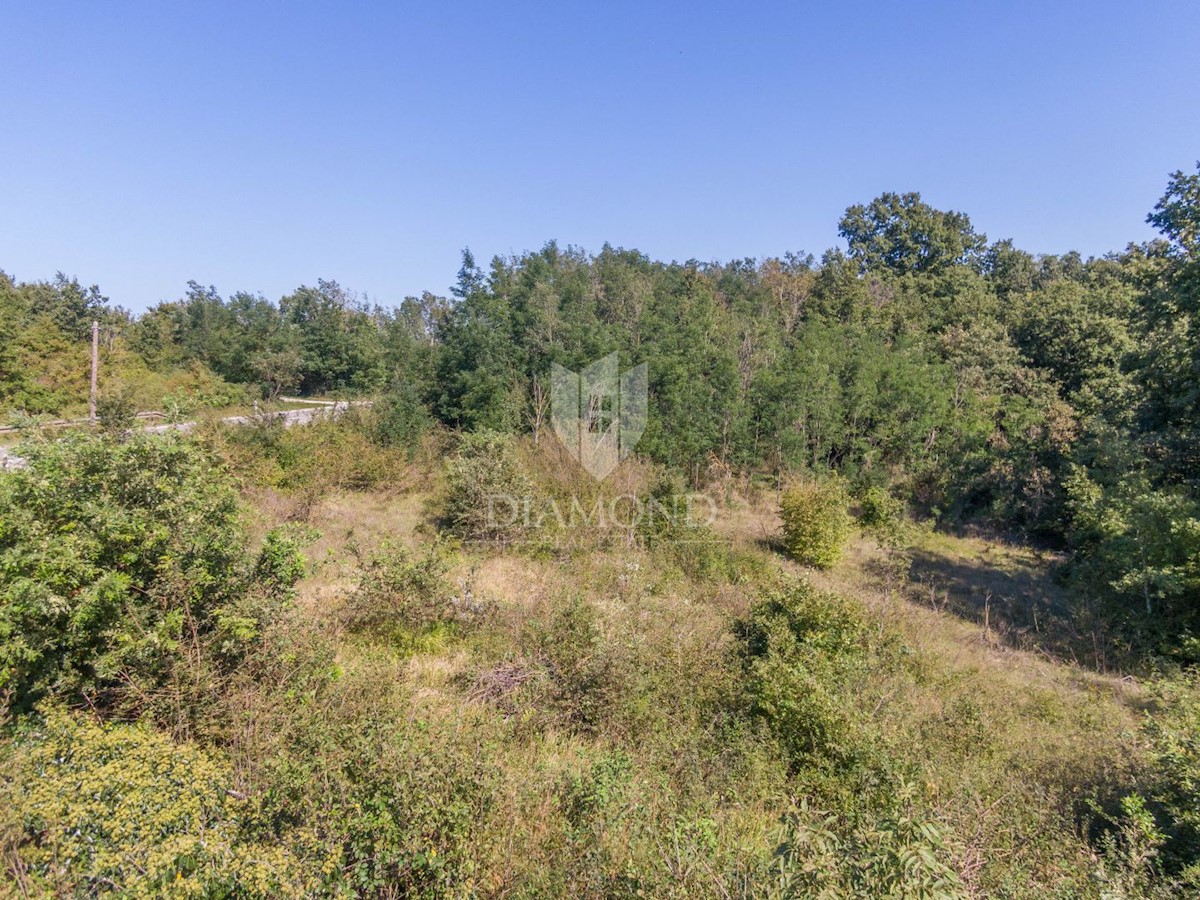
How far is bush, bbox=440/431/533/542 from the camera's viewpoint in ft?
39.1

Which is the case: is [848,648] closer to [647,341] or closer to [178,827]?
[178,827]

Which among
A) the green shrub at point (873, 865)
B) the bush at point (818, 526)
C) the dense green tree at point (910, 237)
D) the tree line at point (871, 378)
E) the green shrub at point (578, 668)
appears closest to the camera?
the green shrub at point (873, 865)

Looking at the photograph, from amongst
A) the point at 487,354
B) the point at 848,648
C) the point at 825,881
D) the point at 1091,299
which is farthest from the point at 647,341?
the point at 825,881

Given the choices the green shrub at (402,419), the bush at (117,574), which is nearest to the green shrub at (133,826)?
the bush at (117,574)

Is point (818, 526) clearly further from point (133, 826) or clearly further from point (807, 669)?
point (133, 826)

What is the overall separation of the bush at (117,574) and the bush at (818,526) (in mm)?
11171

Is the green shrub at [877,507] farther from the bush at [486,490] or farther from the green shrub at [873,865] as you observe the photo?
the green shrub at [873,865]

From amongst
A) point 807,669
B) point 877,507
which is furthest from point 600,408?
point 807,669

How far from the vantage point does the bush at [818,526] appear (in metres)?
13.2

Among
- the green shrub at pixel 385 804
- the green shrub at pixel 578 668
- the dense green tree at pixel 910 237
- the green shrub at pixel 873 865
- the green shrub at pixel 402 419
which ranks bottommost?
the green shrub at pixel 578 668

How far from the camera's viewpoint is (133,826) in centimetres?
286

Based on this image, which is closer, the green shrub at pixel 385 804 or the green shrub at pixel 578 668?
the green shrub at pixel 385 804

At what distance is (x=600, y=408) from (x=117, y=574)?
41.5 ft

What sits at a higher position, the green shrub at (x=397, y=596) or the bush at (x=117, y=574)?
the bush at (x=117, y=574)
